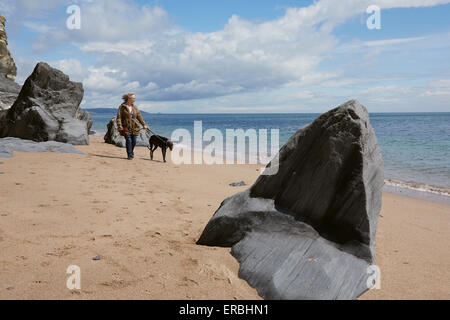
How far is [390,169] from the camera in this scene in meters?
13.9

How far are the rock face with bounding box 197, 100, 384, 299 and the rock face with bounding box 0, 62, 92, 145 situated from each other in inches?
462

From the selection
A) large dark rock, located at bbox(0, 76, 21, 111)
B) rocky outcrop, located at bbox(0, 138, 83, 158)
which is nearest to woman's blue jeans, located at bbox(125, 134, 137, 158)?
rocky outcrop, located at bbox(0, 138, 83, 158)

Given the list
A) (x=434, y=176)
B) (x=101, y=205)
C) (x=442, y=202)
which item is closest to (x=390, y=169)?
(x=434, y=176)

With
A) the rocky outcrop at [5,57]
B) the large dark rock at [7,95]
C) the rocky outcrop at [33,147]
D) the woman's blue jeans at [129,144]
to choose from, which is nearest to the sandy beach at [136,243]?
the rocky outcrop at [33,147]

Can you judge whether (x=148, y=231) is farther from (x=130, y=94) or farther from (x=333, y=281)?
(x=130, y=94)

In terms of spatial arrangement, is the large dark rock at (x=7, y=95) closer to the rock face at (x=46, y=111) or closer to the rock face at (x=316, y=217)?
the rock face at (x=46, y=111)

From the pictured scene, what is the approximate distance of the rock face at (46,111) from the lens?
12.9 metres

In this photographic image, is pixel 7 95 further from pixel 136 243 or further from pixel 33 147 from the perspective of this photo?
pixel 136 243

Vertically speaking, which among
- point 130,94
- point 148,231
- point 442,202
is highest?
point 130,94

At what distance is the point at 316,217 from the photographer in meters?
3.48

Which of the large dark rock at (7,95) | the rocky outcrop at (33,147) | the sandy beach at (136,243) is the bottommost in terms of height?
the sandy beach at (136,243)

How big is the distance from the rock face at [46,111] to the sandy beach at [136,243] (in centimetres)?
589
